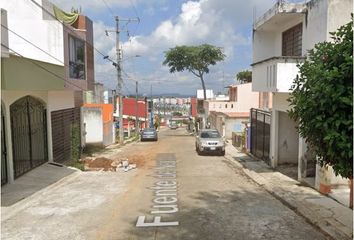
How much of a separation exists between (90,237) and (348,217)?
19.7 ft

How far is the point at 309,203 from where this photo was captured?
33.8 ft

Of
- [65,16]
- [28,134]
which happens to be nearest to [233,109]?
[65,16]

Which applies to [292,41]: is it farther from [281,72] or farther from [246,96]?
[246,96]

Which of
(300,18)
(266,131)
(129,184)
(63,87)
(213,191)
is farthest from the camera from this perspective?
(266,131)

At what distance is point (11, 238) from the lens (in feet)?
26.1

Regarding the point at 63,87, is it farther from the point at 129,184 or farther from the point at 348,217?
the point at 348,217

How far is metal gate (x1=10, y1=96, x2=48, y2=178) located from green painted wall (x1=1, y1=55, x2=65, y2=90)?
1.44 metres

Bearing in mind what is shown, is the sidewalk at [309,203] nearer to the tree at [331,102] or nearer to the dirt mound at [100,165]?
the tree at [331,102]

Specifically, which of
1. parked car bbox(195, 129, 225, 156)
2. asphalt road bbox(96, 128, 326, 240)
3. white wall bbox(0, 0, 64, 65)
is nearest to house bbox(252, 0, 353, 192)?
asphalt road bbox(96, 128, 326, 240)

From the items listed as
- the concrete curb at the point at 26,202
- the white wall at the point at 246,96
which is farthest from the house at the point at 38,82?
the white wall at the point at 246,96

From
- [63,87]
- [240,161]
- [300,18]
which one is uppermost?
[300,18]

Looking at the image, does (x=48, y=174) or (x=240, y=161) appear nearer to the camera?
(x=48, y=174)

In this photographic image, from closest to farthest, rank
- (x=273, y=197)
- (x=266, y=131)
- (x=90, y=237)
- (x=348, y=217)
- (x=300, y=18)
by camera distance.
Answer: (x=90, y=237) → (x=348, y=217) → (x=273, y=197) → (x=300, y=18) → (x=266, y=131)

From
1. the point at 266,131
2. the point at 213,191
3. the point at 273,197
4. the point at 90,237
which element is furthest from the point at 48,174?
the point at 266,131
